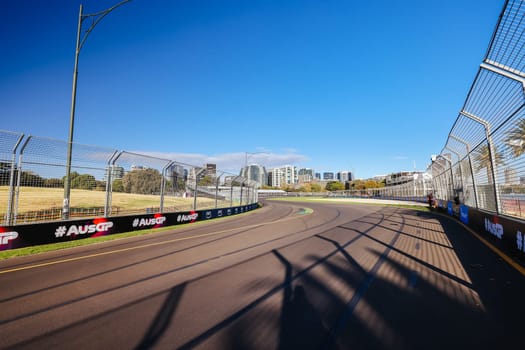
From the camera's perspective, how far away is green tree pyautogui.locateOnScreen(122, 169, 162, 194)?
11344mm

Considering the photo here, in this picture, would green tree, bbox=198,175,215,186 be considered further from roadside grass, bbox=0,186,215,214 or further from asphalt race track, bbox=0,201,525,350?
asphalt race track, bbox=0,201,525,350

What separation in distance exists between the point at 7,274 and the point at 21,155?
14.6 ft

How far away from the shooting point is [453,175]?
51.3 ft

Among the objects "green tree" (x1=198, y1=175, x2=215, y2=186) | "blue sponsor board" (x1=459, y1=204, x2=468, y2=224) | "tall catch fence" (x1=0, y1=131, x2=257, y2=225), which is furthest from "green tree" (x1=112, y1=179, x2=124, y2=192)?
"blue sponsor board" (x1=459, y1=204, x2=468, y2=224)

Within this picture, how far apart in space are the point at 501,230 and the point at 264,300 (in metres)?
7.49

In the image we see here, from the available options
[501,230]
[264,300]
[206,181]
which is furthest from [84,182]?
[501,230]

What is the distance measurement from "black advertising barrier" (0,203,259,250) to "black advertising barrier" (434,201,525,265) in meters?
12.2

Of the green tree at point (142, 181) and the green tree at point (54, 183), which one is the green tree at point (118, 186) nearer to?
the green tree at point (142, 181)

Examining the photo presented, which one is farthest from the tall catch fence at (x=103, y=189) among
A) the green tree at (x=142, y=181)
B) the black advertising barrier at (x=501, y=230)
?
the black advertising barrier at (x=501, y=230)

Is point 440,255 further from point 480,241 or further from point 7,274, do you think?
point 7,274

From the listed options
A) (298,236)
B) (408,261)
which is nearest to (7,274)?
(298,236)

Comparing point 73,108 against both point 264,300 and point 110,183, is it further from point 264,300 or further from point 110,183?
point 264,300

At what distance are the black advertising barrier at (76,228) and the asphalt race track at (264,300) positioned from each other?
1.50m

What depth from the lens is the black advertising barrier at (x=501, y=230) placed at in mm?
5949
